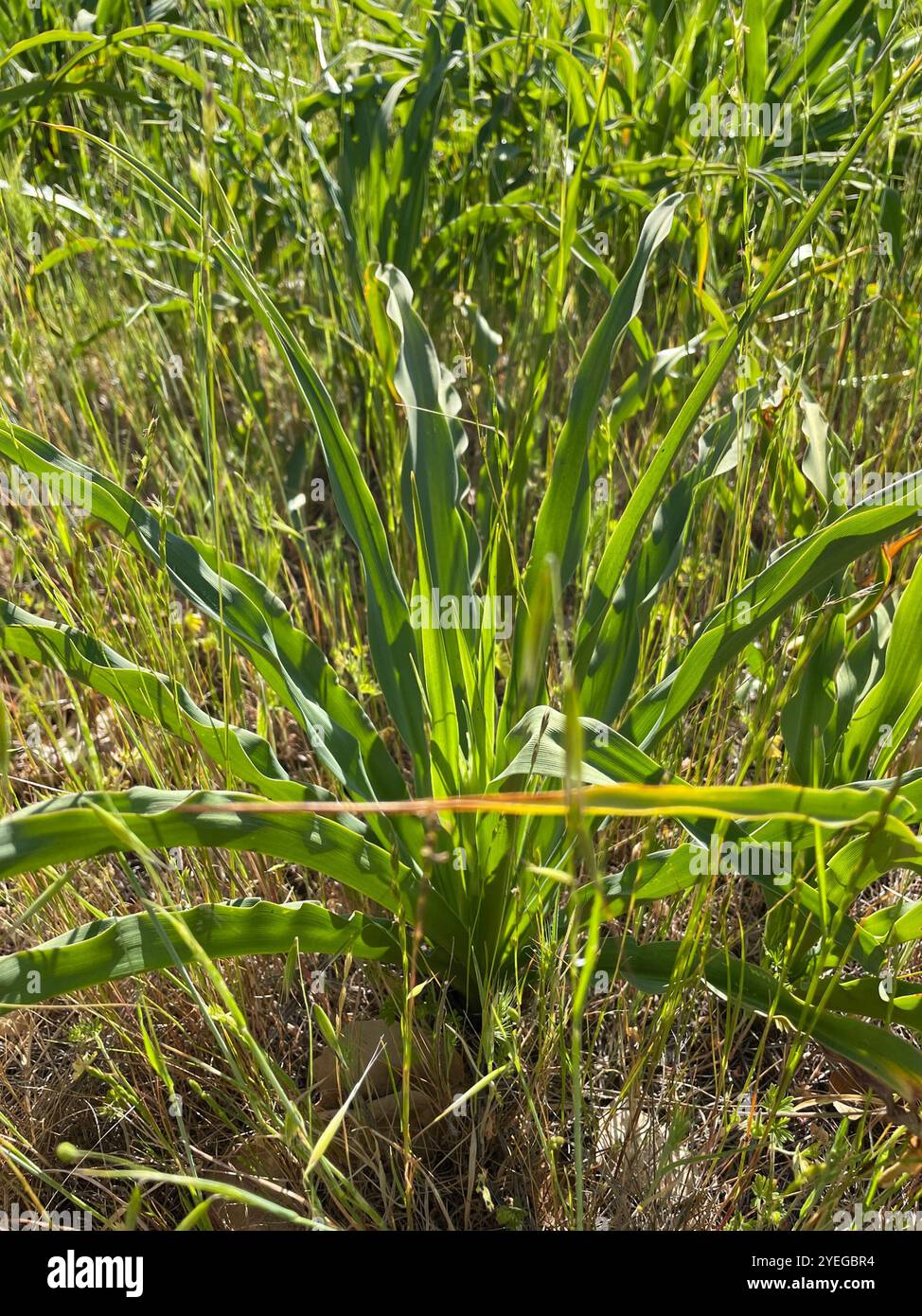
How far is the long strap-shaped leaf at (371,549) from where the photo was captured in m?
0.77

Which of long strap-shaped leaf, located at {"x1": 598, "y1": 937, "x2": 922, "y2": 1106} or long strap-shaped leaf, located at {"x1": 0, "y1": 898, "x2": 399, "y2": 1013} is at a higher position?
long strap-shaped leaf, located at {"x1": 0, "y1": 898, "x2": 399, "y2": 1013}

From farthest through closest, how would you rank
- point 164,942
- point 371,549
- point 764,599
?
point 371,549 → point 764,599 → point 164,942

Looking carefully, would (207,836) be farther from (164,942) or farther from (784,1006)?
(784,1006)

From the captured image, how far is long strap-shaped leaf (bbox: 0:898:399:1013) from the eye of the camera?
0.55m

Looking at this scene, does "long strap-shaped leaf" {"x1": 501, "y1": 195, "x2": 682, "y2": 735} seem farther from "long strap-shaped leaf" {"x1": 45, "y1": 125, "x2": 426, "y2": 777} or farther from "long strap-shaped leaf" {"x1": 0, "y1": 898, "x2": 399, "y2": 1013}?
"long strap-shaped leaf" {"x1": 0, "y1": 898, "x2": 399, "y2": 1013}

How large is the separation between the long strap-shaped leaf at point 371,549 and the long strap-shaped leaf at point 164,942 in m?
0.16

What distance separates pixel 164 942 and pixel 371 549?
357mm

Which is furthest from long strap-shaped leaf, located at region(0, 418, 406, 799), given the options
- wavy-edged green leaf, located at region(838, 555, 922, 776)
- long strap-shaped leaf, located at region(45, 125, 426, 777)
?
wavy-edged green leaf, located at region(838, 555, 922, 776)

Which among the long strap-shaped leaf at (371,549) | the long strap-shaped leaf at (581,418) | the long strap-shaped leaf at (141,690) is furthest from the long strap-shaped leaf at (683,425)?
the long strap-shaped leaf at (141,690)

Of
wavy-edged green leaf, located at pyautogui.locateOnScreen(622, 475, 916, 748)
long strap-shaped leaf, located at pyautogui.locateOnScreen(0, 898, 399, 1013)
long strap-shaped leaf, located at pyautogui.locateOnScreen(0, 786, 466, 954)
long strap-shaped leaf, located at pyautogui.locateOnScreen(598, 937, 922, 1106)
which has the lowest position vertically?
long strap-shaped leaf, located at pyautogui.locateOnScreen(598, 937, 922, 1106)

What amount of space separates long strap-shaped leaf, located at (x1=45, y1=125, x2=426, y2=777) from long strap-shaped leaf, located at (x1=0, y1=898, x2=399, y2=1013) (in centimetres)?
16

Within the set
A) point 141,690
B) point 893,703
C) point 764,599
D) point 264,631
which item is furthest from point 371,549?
point 893,703

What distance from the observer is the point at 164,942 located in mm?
577
